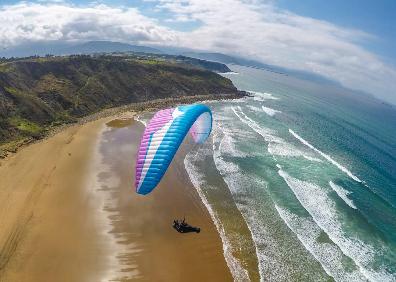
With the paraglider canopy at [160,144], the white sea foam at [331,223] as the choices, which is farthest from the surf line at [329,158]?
the paraglider canopy at [160,144]

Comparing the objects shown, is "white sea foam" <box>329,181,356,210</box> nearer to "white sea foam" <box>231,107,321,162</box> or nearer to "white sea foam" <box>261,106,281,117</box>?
"white sea foam" <box>231,107,321,162</box>

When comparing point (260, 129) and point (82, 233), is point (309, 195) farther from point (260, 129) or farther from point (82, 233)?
point (260, 129)

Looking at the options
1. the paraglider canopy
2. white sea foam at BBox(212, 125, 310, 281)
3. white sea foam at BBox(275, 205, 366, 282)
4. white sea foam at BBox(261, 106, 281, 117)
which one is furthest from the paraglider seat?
white sea foam at BBox(261, 106, 281, 117)

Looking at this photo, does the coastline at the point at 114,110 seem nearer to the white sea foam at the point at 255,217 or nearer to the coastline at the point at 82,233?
the coastline at the point at 82,233

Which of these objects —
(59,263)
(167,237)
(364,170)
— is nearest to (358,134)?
(364,170)

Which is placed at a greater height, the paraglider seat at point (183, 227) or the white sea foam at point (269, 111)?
the white sea foam at point (269, 111)

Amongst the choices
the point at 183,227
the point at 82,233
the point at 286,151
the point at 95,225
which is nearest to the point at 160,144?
the point at 183,227
